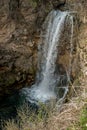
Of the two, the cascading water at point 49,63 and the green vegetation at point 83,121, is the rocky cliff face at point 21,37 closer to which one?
the cascading water at point 49,63

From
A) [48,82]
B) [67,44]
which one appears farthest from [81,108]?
[48,82]

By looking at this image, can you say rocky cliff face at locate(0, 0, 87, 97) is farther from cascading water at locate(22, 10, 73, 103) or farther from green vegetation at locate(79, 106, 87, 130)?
green vegetation at locate(79, 106, 87, 130)

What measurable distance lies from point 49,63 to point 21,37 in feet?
4.08

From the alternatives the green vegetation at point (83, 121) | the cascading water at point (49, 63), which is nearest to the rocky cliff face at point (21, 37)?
the cascading water at point (49, 63)

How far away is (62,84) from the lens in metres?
9.06

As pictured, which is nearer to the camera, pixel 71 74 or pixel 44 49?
pixel 71 74

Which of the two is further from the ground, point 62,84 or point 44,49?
point 44,49

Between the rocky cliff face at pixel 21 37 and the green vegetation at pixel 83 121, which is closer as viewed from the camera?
the green vegetation at pixel 83 121

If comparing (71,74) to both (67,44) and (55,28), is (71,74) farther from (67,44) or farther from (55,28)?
(55,28)

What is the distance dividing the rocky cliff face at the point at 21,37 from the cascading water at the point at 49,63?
251 mm

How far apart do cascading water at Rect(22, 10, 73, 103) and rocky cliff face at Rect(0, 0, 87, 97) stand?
0.82 ft

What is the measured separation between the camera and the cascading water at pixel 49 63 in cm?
892

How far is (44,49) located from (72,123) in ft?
18.6

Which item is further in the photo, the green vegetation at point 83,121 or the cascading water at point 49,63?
the cascading water at point 49,63
